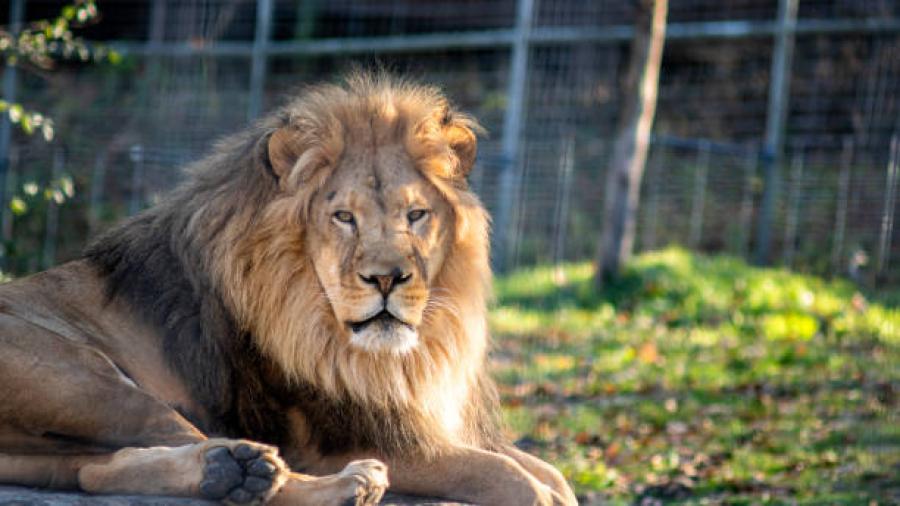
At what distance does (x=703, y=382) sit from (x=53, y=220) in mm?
4939

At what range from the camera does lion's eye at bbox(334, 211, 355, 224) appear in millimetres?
3748

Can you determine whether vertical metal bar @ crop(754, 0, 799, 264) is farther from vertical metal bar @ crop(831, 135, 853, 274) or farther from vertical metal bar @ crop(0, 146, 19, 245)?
vertical metal bar @ crop(0, 146, 19, 245)

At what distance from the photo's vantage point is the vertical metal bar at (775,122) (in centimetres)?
1140

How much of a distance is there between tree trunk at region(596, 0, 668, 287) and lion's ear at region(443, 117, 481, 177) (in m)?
5.99

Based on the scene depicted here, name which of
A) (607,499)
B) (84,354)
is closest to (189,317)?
(84,354)

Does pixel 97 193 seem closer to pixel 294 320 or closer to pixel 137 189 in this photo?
pixel 137 189

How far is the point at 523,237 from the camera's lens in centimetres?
1168

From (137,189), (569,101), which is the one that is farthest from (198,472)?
(569,101)

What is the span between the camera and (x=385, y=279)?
3.61 m

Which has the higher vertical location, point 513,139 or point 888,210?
point 513,139

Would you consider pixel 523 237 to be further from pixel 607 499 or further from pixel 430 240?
pixel 430 240

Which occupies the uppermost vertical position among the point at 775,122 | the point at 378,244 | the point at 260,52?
the point at 260,52

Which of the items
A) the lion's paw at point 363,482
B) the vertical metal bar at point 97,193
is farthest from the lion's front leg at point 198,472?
the vertical metal bar at point 97,193

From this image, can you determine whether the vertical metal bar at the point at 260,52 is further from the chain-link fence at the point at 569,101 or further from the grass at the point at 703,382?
the grass at the point at 703,382
